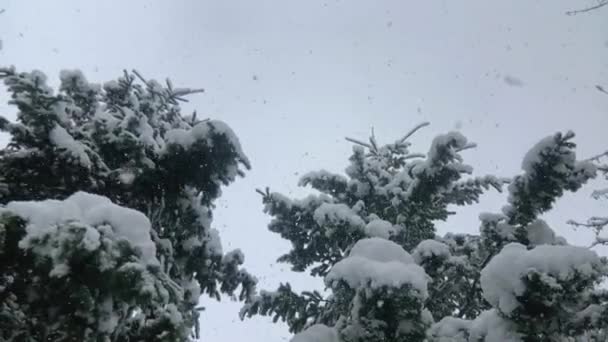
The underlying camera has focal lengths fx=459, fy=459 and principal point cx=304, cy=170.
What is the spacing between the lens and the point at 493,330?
3.94m

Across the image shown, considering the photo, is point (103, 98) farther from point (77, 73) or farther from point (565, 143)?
point (565, 143)

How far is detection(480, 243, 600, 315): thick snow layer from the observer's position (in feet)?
11.7

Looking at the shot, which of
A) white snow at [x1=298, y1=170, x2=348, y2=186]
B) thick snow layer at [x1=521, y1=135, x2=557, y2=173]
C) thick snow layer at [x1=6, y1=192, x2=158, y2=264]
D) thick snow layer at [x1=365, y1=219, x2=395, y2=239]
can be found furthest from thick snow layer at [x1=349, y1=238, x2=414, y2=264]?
white snow at [x1=298, y1=170, x2=348, y2=186]

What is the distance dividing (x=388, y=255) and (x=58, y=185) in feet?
12.1

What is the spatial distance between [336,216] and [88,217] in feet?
12.8

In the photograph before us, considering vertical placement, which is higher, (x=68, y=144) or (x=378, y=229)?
(x=378, y=229)

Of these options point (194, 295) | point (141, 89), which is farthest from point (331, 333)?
point (141, 89)

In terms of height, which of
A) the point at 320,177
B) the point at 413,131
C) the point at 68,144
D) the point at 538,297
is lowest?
the point at 538,297

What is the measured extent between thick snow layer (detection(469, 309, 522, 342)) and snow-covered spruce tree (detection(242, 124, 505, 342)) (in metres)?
0.43

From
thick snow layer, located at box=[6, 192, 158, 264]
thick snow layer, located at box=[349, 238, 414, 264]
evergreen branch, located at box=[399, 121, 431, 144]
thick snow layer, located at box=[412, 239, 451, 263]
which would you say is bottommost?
thick snow layer, located at box=[6, 192, 158, 264]

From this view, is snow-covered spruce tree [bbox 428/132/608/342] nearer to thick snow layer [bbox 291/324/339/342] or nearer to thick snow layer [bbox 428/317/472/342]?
thick snow layer [bbox 428/317/472/342]

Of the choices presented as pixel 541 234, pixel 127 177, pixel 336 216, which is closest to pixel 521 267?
pixel 541 234

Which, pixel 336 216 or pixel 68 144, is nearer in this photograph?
pixel 68 144

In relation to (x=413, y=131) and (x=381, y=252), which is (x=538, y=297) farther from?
(x=413, y=131)
